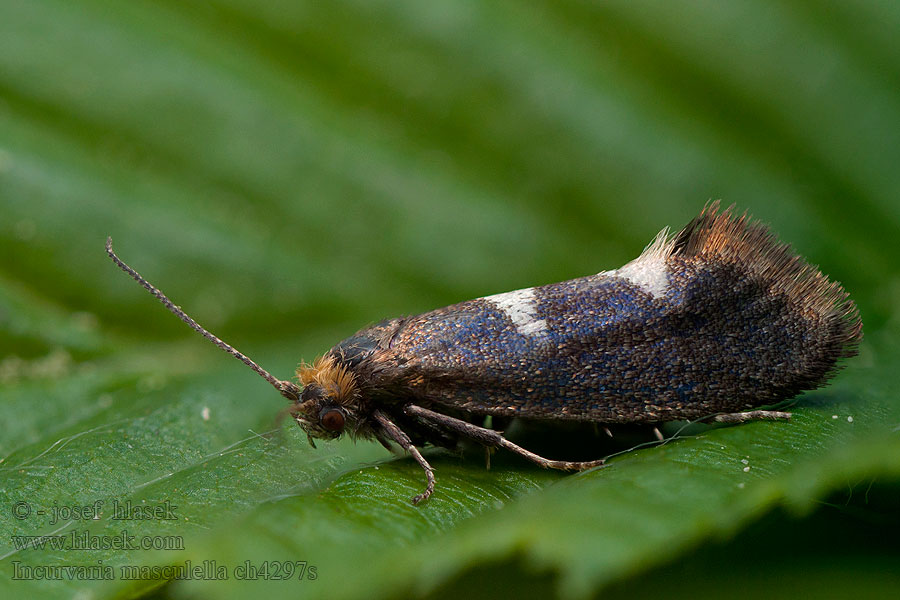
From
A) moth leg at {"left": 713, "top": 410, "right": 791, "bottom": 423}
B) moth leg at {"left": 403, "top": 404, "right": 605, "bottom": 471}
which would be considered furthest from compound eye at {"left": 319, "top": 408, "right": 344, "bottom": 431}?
moth leg at {"left": 713, "top": 410, "right": 791, "bottom": 423}

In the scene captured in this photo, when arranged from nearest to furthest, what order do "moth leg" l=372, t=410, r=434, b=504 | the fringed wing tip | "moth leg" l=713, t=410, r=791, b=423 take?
"moth leg" l=372, t=410, r=434, b=504 → "moth leg" l=713, t=410, r=791, b=423 → the fringed wing tip

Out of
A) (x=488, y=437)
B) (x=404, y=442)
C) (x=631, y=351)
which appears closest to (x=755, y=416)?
(x=631, y=351)

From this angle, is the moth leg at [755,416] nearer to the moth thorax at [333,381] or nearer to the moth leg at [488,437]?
the moth leg at [488,437]

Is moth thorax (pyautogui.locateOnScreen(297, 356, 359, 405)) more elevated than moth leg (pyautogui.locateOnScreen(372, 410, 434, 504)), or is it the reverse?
moth thorax (pyautogui.locateOnScreen(297, 356, 359, 405))

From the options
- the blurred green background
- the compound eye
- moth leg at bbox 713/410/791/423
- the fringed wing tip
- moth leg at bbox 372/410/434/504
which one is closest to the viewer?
moth leg at bbox 372/410/434/504

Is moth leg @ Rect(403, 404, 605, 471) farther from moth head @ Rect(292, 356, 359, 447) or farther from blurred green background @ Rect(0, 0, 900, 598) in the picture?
blurred green background @ Rect(0, 0, 900, 598)

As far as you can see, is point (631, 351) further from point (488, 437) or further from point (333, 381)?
point (333, 381)
